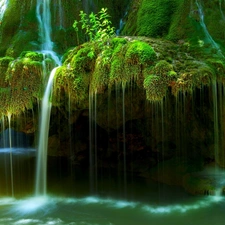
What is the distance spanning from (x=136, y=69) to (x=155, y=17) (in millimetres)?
2538

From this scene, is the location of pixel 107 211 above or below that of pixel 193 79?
below

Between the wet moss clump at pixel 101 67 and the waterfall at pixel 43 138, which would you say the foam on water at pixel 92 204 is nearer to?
the waterfall at pixel 43 138

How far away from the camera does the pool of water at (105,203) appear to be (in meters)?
5.77

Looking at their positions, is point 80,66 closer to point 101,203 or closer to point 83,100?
point 83,100

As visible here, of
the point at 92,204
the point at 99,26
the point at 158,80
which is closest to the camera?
the point at 158,80

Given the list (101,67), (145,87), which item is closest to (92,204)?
(145,87)

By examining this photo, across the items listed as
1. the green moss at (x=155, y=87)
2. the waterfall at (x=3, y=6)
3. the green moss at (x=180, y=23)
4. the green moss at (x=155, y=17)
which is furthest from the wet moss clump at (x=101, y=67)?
the waterfall at (x=3, y=6)

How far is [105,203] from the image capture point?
679 cm

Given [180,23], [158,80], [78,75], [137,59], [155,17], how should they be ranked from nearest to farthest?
1. [158,80]
2. [137,59]
3. [78,75]
4. [180,23]
5. [155,17]

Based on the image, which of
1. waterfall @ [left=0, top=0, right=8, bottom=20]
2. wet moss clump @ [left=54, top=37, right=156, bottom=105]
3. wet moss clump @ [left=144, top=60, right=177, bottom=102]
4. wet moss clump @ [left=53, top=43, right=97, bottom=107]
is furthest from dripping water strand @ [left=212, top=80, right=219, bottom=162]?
waterfall @ [left=0, top=0, right=8, bottom=20]

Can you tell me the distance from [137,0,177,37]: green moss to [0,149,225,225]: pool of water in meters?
4.17

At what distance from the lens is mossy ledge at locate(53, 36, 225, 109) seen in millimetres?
6117

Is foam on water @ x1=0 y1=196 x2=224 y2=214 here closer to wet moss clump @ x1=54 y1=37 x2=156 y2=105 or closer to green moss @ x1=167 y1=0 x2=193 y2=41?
wet moss clump @ x1=54 y1=37 x2=156 y2=105

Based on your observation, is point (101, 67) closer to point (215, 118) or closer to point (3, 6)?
point (215, 118)
